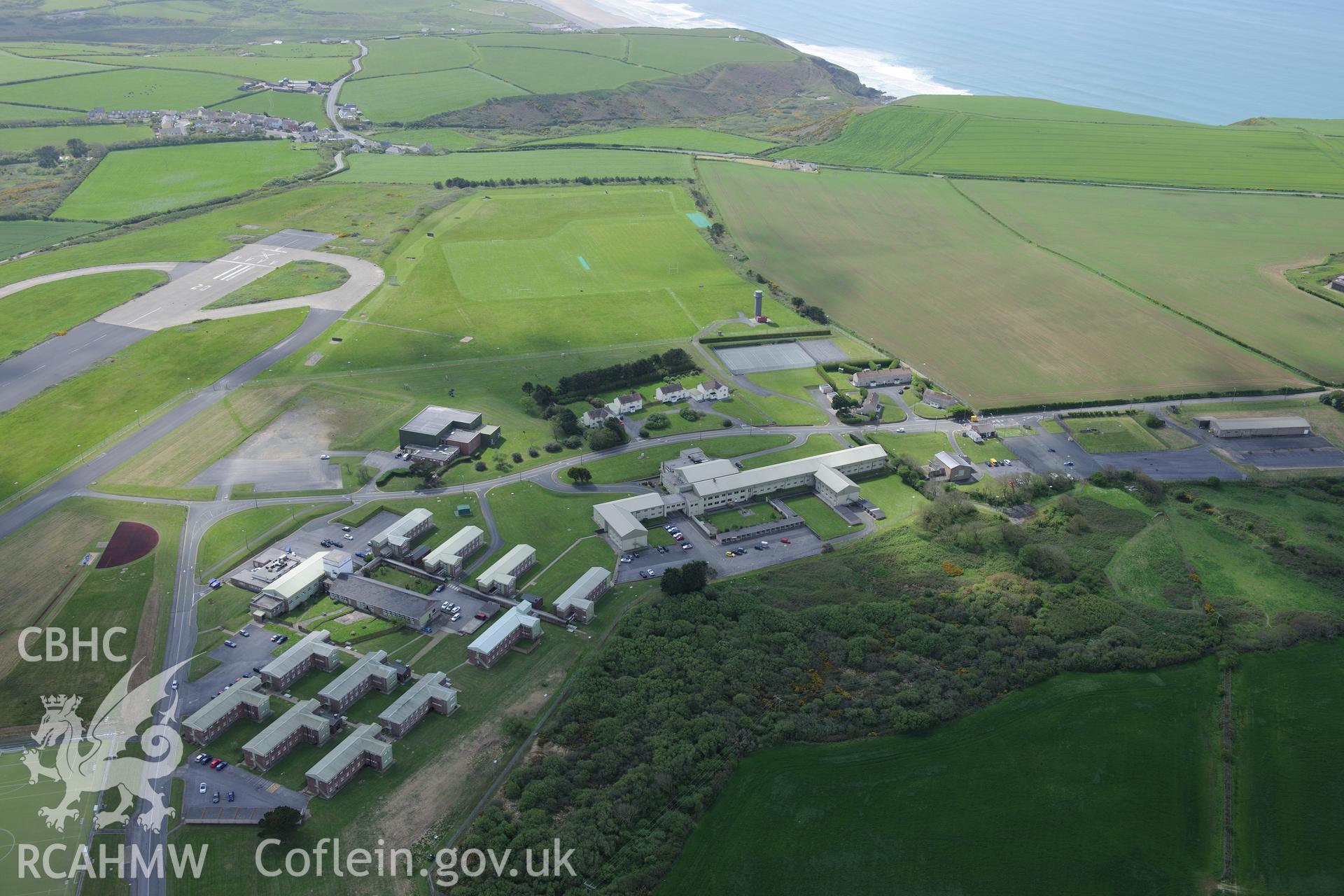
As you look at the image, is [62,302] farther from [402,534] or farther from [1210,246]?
[1210,246]

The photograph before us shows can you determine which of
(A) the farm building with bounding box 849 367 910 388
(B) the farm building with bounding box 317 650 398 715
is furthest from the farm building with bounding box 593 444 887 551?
(B) the farm building with bounding box 317 650 398 715

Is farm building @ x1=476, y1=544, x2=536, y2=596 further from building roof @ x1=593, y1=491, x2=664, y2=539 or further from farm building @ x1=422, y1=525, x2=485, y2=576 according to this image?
building roof @ x1=593, y1=491, x2=664, y2=539

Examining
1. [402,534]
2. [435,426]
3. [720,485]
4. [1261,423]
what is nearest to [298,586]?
[402,534]

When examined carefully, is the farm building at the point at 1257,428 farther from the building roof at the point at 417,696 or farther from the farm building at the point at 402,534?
the building roof at the point at 417,696

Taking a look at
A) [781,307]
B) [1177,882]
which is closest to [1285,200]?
[781,307]

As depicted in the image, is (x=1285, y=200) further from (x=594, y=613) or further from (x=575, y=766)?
(x=575, y=766)

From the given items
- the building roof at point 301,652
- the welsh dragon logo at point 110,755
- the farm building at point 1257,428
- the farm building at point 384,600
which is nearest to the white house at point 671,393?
the farm building at point 384,600
